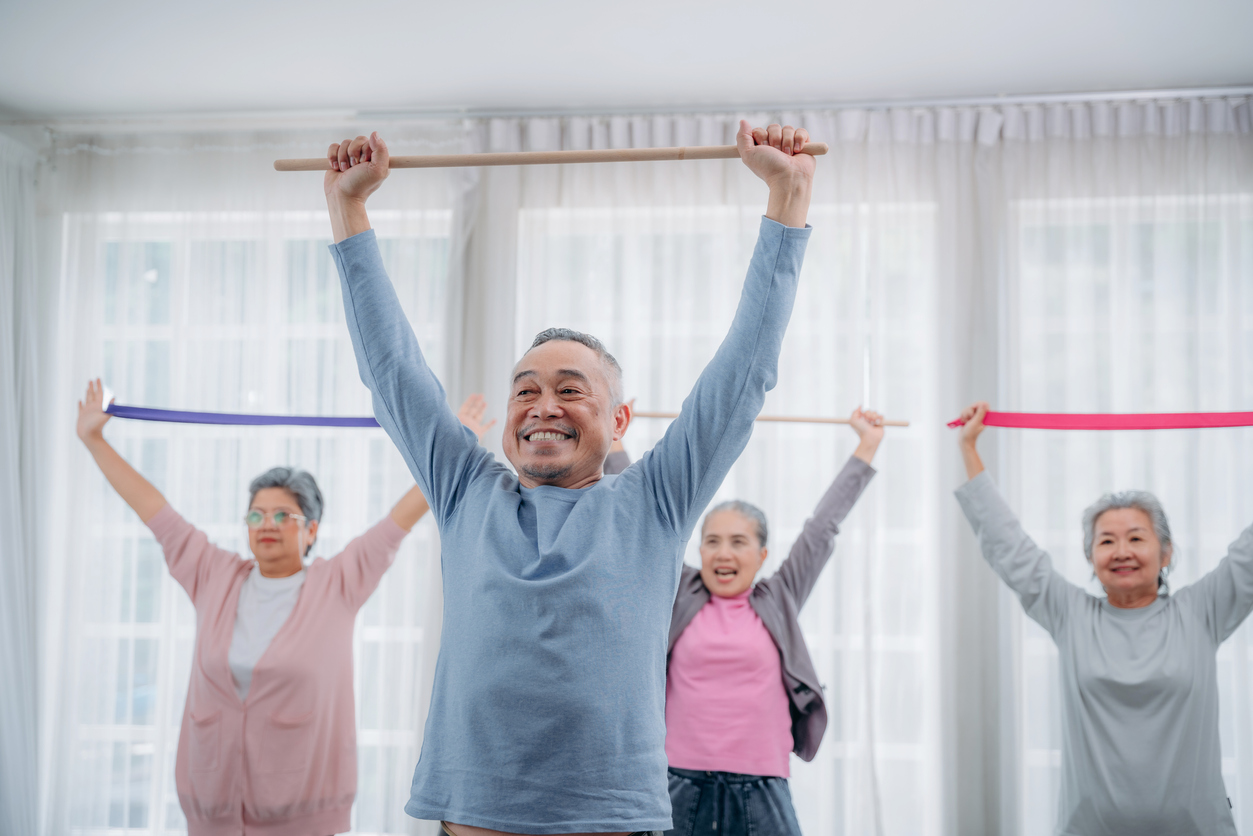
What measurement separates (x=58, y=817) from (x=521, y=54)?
3638 millimetres

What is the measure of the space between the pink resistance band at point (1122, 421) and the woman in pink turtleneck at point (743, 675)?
1.44 feet

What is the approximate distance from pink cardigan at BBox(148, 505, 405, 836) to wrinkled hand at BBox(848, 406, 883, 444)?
166 centimetres

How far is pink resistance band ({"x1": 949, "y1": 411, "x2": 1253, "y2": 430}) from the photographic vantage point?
2.89 meters

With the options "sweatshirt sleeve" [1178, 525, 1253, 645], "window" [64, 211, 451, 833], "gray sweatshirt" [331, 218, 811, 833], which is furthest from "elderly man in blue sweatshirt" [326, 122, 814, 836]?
"window" [64, 211, 451, 833]

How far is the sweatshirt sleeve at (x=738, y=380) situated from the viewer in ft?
4.70

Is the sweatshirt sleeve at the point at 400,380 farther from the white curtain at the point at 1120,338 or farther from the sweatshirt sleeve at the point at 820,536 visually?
the white curtain at the point at 1120,338

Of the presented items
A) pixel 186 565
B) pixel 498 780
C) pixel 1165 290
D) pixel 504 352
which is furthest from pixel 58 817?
pixel 1165 290

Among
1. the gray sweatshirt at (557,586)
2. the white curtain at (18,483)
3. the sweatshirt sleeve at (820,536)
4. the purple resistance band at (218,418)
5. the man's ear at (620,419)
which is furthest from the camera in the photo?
the white curtain at (18,483)

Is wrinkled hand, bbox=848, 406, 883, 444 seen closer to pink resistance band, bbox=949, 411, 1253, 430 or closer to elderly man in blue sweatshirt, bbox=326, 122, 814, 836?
pink resistance band, bbox=949, 411, 1253, 430

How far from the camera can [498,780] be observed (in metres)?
1.32

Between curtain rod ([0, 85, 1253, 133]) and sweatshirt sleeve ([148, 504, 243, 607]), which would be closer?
sweatshirt sleeve ([148, 504, 243, 607])

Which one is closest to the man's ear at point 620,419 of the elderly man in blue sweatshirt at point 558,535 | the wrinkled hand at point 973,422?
the elderly man in blue sweatshirt at point 558,535

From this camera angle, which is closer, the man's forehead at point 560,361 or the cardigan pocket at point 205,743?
the man's forehead at point 560,361

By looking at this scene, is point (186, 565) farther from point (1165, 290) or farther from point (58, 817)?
point (1165, 290)
